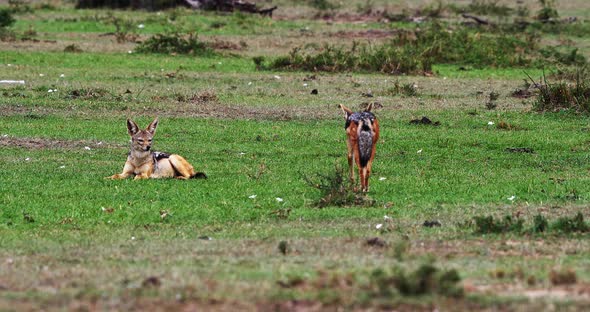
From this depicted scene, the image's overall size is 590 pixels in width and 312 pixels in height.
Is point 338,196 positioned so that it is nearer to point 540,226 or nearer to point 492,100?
point 540,226

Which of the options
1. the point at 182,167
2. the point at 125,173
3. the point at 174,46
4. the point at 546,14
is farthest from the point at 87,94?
the point at 546,14

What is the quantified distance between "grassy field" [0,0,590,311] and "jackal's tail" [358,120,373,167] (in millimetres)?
527

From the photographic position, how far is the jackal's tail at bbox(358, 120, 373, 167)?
46.6 ft

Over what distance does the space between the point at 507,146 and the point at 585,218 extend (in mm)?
5736

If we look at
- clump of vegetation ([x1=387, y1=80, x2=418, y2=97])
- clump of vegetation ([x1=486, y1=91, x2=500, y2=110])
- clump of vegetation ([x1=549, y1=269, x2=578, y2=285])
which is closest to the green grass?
clump of vegetation ([x1=486, y1=91, x2=500, y2=110])

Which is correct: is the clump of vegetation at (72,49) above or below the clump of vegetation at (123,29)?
below

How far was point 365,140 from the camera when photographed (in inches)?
561

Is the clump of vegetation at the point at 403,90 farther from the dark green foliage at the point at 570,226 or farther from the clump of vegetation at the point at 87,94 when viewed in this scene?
the dark green foliage at the point at 570,226

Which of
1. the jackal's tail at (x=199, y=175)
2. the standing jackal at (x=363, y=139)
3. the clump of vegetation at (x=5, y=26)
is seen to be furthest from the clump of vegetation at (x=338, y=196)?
the clump of vegetation at (x=5, y=26)

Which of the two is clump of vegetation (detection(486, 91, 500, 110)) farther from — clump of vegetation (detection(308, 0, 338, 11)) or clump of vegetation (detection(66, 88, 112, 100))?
clump of vegetation (detection(308, 0, 338, 11))

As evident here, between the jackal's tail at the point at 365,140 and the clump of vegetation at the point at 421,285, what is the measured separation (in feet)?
19.2

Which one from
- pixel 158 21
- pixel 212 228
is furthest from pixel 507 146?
pixel 158 21

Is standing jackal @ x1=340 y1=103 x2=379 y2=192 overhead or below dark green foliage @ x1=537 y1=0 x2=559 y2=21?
overhead

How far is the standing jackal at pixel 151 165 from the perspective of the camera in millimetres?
15580
